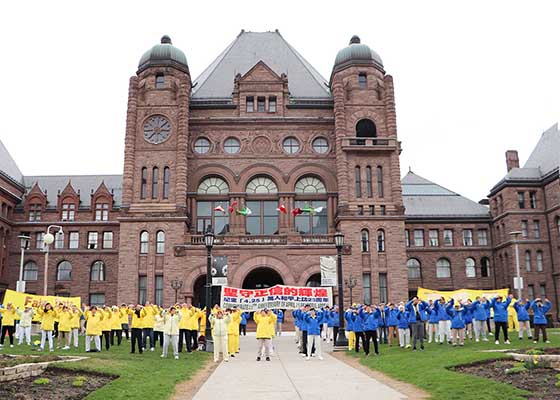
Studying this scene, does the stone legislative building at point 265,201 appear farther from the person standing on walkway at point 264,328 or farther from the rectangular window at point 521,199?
the person standing on walkway at point 264,328

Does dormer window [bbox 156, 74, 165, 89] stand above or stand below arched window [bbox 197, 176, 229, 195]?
above

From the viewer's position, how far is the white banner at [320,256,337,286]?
38.9m

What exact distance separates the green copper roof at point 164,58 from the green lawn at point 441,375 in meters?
34.4

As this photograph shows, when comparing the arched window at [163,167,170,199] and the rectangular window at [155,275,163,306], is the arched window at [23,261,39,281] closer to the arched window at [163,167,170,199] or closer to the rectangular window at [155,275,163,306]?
the rectangular window at [155,275,163,306]

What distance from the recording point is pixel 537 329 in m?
22.9

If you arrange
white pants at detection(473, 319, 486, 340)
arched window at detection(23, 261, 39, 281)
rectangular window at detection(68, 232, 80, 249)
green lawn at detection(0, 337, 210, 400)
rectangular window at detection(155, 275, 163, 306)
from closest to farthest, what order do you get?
green lawn at detection(0, 337, 210, 400) → white pants at detection(473, 319, 486, 340) → rectangular window at detection(155, 275, 163, 306) → arched window at detection(23, 261, 39, 281) → rectangular window at detection(68, 232, 80, 249)

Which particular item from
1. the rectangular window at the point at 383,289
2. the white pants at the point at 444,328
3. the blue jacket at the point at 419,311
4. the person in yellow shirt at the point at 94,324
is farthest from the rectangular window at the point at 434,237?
the person in yellow shirt at the point at 94,324

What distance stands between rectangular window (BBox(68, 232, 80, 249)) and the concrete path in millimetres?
41560

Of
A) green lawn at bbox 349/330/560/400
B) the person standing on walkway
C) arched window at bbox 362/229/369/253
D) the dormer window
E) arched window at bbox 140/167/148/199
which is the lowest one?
green lawn at bbox 349/330/560/400

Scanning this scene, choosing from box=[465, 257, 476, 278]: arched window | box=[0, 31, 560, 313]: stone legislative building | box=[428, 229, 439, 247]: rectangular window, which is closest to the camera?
box=[0, 31, 560, 313]: stone legislative building

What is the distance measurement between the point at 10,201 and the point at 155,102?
21.1m

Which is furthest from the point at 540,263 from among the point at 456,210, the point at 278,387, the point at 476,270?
the point at 278,387

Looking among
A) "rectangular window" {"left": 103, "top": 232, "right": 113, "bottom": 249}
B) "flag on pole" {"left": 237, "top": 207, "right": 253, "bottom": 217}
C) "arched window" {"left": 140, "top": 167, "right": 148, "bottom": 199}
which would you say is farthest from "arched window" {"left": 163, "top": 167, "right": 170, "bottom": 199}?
"rectangular window" {"left": 103, "top": 232, "right": 113, "bottom": 249}

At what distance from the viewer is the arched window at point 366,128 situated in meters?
49.6
